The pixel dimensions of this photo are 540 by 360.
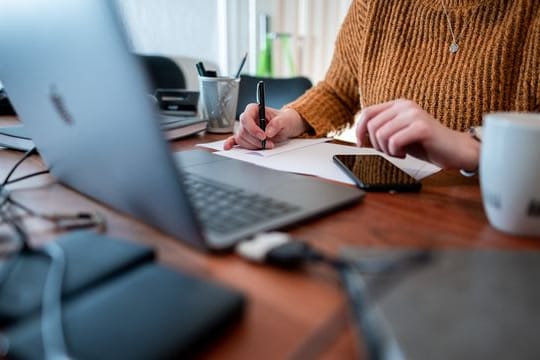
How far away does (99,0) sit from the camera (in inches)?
12.6

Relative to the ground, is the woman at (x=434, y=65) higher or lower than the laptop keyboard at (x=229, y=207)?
higher

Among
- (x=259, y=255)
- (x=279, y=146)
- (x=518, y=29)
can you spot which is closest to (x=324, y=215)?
(x=259, y=255)

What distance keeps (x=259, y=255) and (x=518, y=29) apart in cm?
79

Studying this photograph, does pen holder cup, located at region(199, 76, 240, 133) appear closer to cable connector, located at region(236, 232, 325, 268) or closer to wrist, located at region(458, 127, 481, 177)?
wrist, located at region(458, 127, 481, 177)

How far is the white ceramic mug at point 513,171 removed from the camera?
0.40 metres

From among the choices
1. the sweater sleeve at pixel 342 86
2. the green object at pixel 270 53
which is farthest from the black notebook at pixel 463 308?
the green object at pixel 270 53

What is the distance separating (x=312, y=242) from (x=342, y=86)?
82cm

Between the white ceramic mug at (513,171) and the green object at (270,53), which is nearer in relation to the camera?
the white ceramic mug at (513,171)

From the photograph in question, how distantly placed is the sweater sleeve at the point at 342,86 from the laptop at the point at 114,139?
0.50 metres

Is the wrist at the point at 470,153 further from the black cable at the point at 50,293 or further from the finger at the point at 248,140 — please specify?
the black cable at the point at 50,293

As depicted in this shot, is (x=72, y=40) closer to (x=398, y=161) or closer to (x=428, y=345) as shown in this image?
(x=428, y=345)

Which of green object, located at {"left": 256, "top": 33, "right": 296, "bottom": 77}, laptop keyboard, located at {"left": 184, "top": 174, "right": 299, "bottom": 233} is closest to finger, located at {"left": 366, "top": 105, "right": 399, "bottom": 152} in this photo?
laptop keyboard, located at {"left": 184, "top": 174, "right": 299, "bottom": 233}

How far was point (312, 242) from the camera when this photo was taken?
41cm

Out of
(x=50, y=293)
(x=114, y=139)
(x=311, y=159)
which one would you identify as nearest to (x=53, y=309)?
(x=50, y=293)
